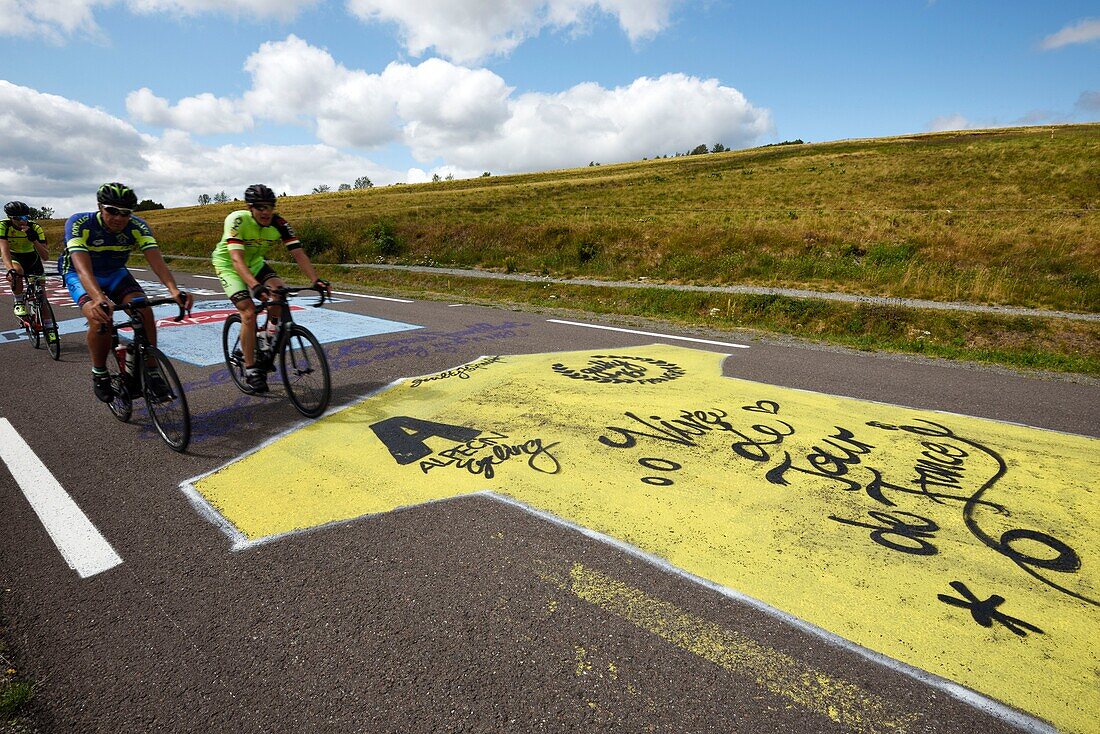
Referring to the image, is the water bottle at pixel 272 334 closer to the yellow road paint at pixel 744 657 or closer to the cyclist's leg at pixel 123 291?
the cyclist's leg at pixel 123 291

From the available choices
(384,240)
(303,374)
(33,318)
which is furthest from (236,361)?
(384,240)

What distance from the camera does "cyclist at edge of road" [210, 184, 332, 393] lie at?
5188 millimetres

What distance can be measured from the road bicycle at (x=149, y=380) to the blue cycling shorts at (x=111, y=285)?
0.43 m

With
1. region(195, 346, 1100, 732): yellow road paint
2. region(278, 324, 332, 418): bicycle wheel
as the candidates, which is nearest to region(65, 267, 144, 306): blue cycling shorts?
region(278, 324, 332, 418): bicycle wheel

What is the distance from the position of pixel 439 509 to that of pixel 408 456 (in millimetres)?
903

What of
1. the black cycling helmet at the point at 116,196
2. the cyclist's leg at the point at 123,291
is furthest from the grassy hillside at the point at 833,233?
the black cycling helmet at the point at 116,196

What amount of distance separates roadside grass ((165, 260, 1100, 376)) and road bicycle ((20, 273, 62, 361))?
7560 mm

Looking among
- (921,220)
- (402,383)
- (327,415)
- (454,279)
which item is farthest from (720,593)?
(921,220)

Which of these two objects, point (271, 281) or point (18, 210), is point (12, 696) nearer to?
point (271, 281)

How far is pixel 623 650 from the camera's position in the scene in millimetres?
2320

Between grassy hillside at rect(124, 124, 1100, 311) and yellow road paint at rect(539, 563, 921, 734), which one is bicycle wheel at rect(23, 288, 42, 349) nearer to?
yellow road paint at rect(539, 563, 921, 734)

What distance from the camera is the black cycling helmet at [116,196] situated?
4.41 m

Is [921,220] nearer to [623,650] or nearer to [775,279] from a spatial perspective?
[775,279]

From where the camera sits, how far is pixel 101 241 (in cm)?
472
